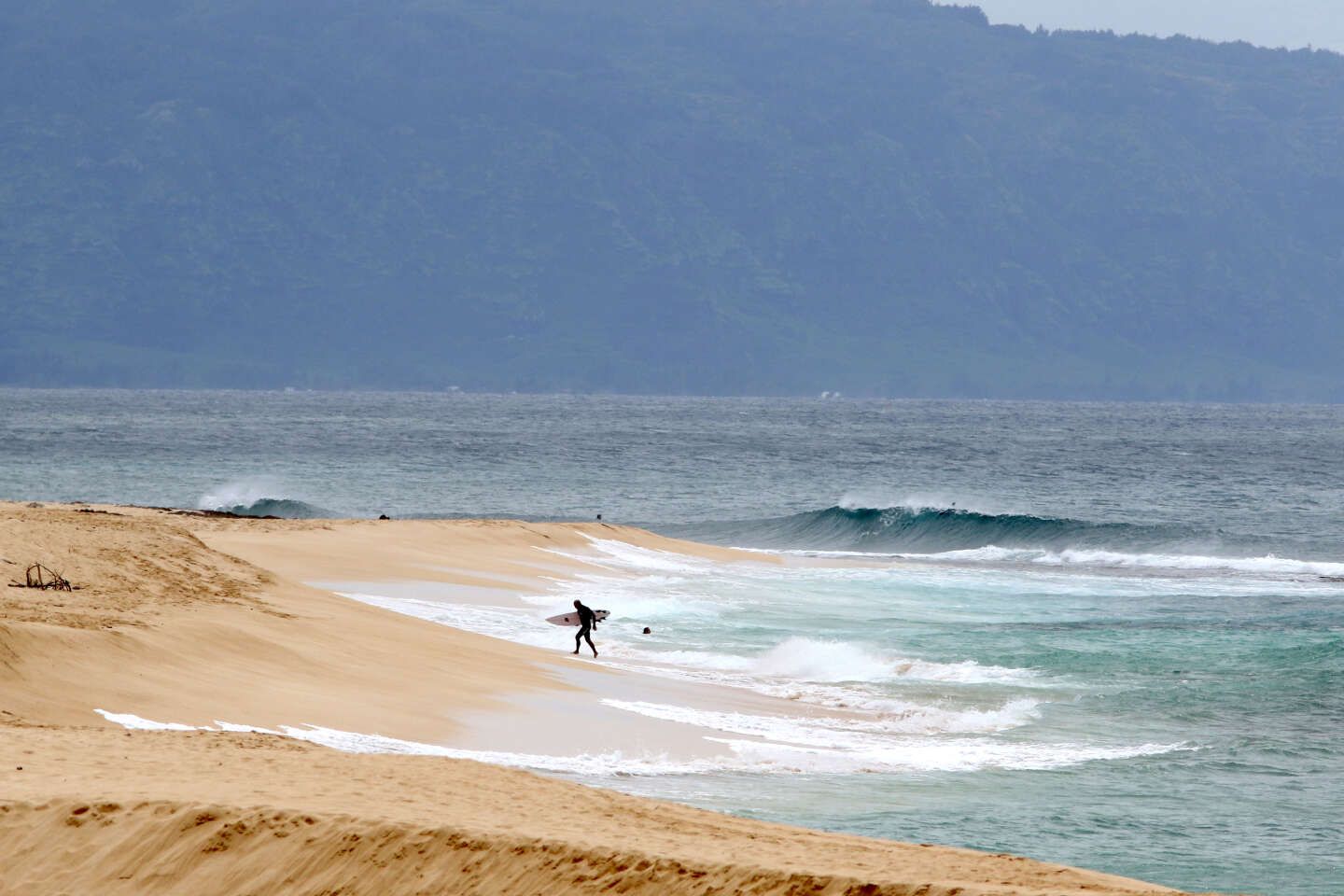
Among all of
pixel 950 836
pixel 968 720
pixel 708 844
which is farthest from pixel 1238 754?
pixel 708 844

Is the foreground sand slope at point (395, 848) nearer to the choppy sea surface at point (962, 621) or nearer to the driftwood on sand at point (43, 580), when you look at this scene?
the choppy sea surface at point (962, 621)

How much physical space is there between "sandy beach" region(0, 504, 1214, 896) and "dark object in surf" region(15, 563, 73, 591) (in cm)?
20

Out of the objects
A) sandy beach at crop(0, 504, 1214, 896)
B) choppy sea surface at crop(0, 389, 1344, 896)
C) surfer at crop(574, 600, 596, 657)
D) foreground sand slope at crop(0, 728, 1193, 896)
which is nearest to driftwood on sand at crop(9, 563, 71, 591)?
sandy beach at crop(0, 504, 1214, 896)

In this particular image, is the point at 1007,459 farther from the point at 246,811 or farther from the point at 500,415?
the point at 246,811

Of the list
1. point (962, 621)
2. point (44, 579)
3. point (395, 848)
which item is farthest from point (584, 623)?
point (395, 848)

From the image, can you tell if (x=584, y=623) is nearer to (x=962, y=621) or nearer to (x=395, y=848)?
(x=962, y=621)

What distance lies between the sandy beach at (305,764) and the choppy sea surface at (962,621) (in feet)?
7.20

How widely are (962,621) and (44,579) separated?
1691 centimetres

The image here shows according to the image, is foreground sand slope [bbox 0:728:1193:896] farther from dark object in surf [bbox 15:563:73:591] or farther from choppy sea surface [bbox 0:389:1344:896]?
dark object in surf [bbox 15:563:73:591]

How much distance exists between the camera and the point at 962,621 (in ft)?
101

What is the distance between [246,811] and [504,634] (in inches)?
579

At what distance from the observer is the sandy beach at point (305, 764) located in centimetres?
1015

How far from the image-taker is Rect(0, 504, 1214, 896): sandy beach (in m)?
10.1

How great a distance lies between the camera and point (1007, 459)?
337 ft
